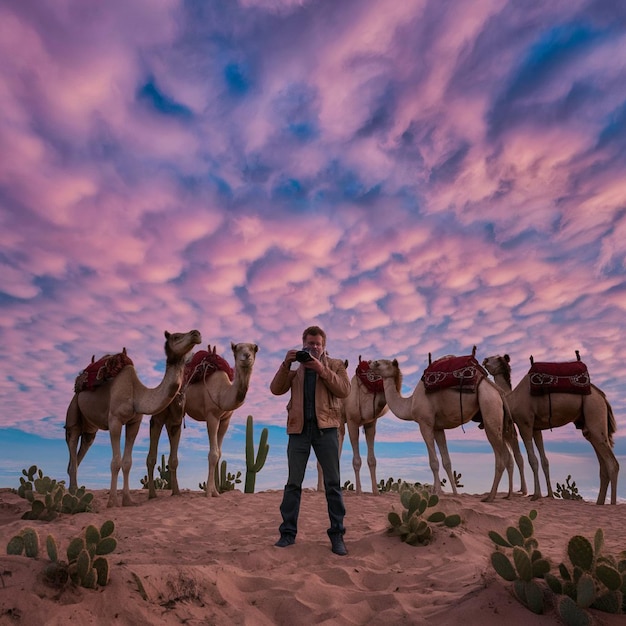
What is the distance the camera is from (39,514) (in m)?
8.18

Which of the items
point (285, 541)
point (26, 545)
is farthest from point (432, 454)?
point (26, 545)

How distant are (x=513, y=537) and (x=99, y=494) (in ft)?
35.5

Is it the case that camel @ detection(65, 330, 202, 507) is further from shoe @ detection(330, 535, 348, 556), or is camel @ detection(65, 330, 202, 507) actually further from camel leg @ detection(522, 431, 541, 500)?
camel leg @ detection(522, 431, 541, 500)

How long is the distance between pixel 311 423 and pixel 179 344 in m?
4.57

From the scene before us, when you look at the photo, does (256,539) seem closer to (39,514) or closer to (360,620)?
(360,620)

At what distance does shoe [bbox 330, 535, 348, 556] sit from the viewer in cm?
559

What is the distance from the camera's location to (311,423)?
5922 millimetres

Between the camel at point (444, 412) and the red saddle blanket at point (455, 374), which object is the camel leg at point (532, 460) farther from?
the red saddle blanket at point (455, 374)

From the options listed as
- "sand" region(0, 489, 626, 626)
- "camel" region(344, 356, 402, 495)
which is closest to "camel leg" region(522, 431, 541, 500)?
"camel" region(344, 356, 402, 495)

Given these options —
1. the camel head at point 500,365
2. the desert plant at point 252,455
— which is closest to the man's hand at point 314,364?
the desert plant at point 252,455

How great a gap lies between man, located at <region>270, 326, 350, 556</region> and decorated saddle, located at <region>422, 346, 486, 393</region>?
5.89 metres

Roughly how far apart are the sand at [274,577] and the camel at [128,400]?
1.70 meters

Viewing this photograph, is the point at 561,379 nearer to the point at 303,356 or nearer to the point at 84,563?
the point at 303,356

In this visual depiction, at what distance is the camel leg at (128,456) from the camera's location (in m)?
9.93
